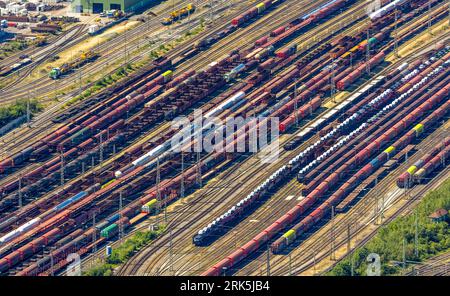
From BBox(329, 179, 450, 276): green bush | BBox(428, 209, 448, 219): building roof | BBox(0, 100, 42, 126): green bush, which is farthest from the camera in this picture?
BBox(0, 100, 42, 126): green bush

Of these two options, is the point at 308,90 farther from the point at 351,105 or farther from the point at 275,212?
the point at 275,212

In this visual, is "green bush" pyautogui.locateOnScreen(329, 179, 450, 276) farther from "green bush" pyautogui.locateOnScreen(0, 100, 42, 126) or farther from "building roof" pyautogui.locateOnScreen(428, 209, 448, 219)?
Result: "green bush" pyautogui.locateOnScreen(0, 100, 42, 126)

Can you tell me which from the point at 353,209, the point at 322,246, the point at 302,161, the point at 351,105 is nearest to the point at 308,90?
the point at 351,105

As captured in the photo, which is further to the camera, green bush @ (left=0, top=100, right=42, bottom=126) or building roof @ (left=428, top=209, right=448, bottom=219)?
green bush @ (left=0, top=100, right=42, bottom=126)

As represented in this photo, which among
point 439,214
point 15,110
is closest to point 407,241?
point 439,214

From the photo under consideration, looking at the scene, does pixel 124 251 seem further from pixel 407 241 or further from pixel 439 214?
pixel 439 214

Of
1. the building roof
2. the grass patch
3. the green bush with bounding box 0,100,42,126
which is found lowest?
the green bush with bounding box 0,100,42,126

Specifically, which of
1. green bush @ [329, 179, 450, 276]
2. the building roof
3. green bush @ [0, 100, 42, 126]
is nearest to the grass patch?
green bush @ [329, 179, 450, 276]

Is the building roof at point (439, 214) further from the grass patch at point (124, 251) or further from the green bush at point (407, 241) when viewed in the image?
the grass patch at point (124, 251)

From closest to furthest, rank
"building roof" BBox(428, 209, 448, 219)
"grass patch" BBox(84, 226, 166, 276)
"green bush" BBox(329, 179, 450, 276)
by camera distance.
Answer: "green bush" BBox(329, 179, 450, 276)
"grass patch" BBox(84, 226, 166, 276)
"building roof" BBox(428, 209, 448, 219)
